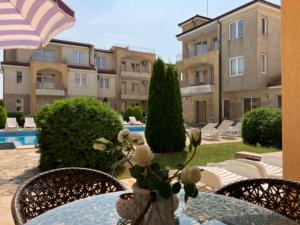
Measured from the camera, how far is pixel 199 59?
28.3 metres

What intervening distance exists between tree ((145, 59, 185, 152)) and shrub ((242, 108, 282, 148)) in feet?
13.1

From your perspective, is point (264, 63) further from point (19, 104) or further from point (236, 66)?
point (19, 104)

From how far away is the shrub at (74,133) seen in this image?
7.70 m

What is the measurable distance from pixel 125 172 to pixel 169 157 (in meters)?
2.65

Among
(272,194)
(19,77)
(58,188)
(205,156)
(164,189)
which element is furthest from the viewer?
(19,77)

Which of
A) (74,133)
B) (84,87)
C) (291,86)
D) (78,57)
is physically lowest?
(74,133)

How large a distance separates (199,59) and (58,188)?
2634 centimetres

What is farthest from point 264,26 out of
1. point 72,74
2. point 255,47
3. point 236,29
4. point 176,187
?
point 176,187

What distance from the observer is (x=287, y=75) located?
154 inches

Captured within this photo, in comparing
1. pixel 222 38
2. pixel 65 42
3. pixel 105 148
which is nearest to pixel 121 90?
pixel 65 42

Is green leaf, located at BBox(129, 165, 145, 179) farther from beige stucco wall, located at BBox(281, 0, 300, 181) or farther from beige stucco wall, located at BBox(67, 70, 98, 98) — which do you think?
beige stucco wall, located at BBox(67, 70, 98, 98)

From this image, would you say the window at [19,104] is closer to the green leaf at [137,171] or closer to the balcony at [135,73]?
the balcony at [135,73]

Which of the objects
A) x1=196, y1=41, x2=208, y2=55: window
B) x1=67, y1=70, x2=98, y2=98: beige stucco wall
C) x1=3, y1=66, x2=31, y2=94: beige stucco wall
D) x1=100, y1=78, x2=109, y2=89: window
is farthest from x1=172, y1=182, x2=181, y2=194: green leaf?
x1=100, y1=78, x2=109, y2=89: window

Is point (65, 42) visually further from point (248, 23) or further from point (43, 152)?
point (43, 152)
